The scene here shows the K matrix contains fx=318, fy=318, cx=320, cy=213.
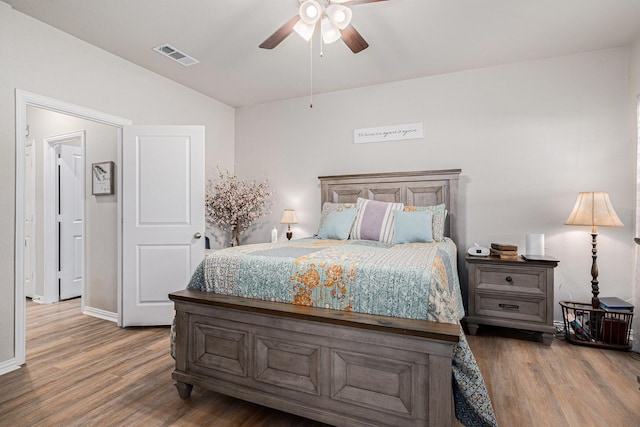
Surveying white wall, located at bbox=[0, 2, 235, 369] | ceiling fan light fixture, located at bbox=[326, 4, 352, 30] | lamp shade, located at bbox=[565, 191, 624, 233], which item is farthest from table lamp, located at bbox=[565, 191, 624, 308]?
white wall, located at bbox=[0, 2, 235, 369]

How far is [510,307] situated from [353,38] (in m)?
2.63

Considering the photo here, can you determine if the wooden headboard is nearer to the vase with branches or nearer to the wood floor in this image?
the vase with branches

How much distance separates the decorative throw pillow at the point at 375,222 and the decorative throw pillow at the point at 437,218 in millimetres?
219

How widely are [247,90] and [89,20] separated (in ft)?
5.84

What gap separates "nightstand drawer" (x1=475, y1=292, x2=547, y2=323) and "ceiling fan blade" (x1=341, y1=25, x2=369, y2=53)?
2384 mm

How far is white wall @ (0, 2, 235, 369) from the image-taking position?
2.36 m

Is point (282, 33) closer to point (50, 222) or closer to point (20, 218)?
point (20, 218)

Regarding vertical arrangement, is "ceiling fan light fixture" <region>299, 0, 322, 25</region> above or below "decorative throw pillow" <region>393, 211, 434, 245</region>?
above

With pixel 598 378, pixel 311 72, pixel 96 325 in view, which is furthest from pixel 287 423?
pixel 311 72

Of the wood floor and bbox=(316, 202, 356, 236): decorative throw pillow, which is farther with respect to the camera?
bbox=(316, 202, 356, 236): decorative throw pillow

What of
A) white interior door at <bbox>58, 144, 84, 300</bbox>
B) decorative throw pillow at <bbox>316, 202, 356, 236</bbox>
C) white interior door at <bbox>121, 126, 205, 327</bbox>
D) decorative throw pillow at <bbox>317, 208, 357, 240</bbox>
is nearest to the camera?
decorative throw pillow at <bbox>317, 208, 357, 240</bbox>

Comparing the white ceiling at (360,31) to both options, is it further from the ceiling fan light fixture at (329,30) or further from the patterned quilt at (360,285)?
the patterned quilt at (360,285)

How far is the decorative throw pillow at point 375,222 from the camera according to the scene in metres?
3.01

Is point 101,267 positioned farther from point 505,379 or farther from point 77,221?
point 505,379
